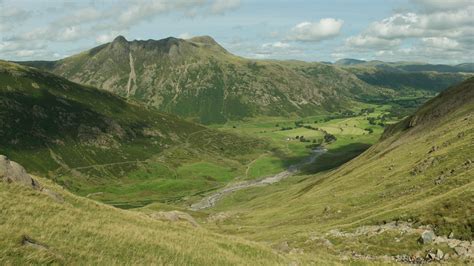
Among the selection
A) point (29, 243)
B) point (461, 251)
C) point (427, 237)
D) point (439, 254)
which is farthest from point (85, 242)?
point (427, 237)

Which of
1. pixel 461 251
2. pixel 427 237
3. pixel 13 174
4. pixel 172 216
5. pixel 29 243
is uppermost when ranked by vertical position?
pixel 13 174

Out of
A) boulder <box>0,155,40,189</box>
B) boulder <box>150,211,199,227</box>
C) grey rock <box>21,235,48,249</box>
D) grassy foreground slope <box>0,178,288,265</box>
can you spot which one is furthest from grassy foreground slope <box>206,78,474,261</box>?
boulder <box>0,155,40,189</box>

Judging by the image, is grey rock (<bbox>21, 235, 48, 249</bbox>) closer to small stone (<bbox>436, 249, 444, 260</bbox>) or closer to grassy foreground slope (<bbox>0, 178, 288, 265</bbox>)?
grassy foreground slope (<bbox>0, 178, 288, 265</bbox>)

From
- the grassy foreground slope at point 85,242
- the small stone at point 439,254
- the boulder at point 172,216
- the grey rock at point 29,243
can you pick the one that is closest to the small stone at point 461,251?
the small stone at point 439,254

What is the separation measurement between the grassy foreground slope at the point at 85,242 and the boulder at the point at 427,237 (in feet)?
56.6

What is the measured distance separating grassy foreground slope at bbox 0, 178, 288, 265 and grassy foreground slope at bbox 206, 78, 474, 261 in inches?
302

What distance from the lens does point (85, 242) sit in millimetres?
23828

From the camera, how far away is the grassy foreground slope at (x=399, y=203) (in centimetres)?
4384

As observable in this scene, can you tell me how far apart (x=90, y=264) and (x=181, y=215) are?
39.1 metres

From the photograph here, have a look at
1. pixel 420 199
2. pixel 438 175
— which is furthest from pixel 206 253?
pixel 438 175

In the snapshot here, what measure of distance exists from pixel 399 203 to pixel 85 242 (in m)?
48.0

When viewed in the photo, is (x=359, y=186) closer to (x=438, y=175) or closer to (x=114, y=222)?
(x=438, y=175)

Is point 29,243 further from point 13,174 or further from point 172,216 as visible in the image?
point 172,216

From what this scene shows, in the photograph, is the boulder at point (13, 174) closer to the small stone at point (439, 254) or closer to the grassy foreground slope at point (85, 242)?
the grassy foreground slope at point (85, 242)
